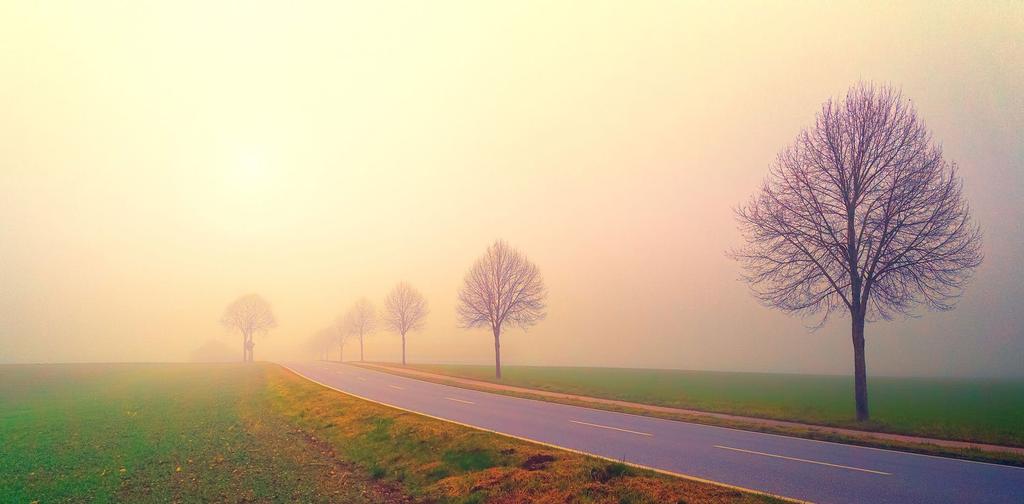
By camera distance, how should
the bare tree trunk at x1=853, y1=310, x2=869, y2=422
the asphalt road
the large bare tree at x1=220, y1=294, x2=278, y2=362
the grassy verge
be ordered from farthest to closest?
the large bare tree at x1=220, y1=294, x2=278, y2=362 < the bare tree trunk at x1=853, y1=310, x2=869, y2=422 < the grassy verge < the asphalt road

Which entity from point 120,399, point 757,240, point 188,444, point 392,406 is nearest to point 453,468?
point 188,444

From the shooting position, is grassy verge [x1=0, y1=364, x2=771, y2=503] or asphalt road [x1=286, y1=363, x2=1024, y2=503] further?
grassy verge [x1=0, y1=364, x2=771, y2=503]

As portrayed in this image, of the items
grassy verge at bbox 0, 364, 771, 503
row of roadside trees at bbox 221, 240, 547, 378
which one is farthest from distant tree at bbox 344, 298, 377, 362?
grassy verge at bbox 0, 364, 771, 503

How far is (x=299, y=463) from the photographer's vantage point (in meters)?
13.4

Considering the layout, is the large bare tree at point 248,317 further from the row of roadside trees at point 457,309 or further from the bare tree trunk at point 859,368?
the bare tree trunk at point 859,368

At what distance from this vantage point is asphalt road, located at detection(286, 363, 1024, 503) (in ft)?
30.5

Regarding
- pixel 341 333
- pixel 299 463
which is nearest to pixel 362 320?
pixel 341 333

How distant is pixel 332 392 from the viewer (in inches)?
1236

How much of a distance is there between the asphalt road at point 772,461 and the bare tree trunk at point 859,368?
644 cm

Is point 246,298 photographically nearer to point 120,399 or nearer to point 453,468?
point 120,399

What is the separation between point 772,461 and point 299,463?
12.6m

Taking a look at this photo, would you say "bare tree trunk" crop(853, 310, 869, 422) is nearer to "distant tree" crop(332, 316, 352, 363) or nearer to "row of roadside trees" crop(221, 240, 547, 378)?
"row of roadside trees" crop(221, 240, 547, 378)

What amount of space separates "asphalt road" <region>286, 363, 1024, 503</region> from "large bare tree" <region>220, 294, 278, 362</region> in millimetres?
97769

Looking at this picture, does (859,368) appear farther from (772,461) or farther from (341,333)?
(341,333)
